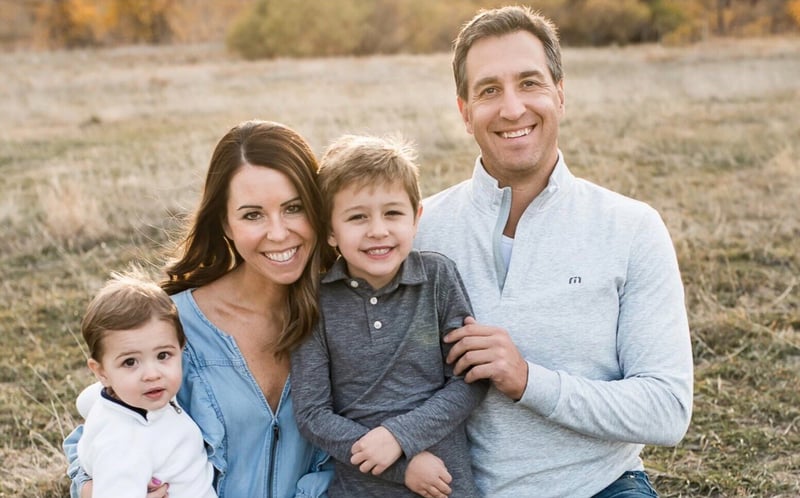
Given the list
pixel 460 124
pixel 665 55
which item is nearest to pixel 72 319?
pixel 460 124

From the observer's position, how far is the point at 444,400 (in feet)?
8.32

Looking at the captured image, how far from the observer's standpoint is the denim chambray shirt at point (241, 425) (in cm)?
270

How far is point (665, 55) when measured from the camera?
24094 millimetres

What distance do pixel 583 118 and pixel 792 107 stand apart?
3314 millimetres

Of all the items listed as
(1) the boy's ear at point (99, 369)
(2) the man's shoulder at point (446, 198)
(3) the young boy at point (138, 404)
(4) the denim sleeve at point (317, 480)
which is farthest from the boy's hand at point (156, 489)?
(2) the man's shoulder at point (446, 198)

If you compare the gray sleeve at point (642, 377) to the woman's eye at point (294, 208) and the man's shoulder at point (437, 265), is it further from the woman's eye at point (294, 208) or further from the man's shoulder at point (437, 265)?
the woman's eye at point (294, 208)

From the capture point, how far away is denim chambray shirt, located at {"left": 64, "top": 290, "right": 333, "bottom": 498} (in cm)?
270

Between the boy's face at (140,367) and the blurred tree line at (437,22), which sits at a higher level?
the blurred tree line at (437,22)

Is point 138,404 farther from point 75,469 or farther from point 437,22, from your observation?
point 437,22

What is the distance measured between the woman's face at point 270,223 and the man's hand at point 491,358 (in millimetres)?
561

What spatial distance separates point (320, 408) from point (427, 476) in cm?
37

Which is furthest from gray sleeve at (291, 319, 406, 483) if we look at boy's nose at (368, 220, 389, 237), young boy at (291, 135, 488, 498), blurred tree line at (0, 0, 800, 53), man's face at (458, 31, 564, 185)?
blurred tree line at (0, 0, 800, 53)

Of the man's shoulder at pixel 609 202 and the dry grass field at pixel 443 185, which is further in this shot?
the dry grass field at pixel 443 185

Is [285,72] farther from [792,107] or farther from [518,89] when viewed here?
[518,89]
